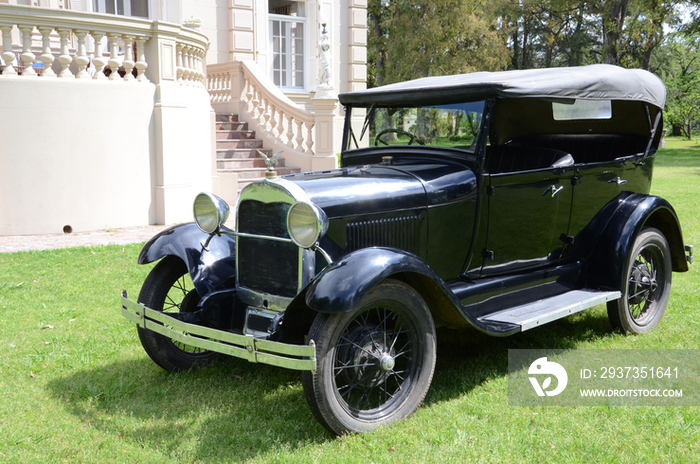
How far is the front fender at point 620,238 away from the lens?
473cm

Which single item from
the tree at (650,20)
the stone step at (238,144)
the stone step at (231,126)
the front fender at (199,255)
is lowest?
the front fender at (199,255)

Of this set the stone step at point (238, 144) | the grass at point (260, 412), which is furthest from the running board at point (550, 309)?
the stone step at point (238, 144)

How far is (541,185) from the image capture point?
4566mm

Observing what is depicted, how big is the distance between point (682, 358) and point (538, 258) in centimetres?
119

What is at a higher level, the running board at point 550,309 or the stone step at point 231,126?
the stone step at point 231,126

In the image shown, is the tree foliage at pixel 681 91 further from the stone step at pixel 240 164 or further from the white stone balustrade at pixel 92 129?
the white stone balustrade at pixel 92 129

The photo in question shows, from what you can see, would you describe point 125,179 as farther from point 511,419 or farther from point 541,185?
point 511,419

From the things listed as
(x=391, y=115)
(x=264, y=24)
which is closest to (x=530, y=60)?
(x=264, y=24)

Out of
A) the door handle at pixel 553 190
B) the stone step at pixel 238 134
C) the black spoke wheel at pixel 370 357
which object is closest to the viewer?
the black spoke wheel at pixel 370 357

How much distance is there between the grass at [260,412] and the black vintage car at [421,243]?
0.74ft

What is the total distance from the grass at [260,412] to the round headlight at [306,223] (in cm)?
103

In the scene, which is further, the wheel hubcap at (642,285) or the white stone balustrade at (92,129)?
the white stone balustrade at (92,129)

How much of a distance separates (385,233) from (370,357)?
802 mm

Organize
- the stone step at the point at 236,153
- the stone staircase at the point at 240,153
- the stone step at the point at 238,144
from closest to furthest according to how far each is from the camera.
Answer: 1. the stone staircase at the point at 240,153
2. the stone step at the point at 236,153
3. the stone step at the point at 238,144
